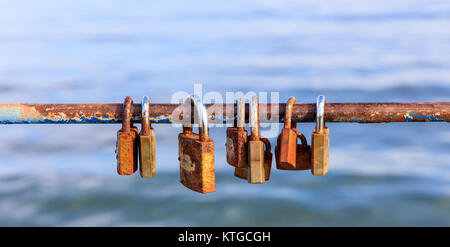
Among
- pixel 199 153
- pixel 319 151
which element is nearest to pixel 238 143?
pixel 199 153

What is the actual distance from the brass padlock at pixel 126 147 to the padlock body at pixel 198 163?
0.31 metres

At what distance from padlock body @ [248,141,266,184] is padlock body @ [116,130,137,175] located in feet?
2.30

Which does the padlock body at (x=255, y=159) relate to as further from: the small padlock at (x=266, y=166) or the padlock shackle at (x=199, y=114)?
the padlock shackle at (x=199, y=114)

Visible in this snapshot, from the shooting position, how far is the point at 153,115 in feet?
9.04

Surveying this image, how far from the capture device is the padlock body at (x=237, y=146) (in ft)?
9.20

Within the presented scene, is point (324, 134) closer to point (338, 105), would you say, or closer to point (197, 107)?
point (338, 105)

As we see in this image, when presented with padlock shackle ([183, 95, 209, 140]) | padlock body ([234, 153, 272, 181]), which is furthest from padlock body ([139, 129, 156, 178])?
padlock body ([234, 153, 272, 181])

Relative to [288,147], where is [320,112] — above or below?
above

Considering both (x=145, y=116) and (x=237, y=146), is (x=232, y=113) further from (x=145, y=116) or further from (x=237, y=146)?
(x=145, y=116)

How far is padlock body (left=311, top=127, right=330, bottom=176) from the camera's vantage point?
2.75m

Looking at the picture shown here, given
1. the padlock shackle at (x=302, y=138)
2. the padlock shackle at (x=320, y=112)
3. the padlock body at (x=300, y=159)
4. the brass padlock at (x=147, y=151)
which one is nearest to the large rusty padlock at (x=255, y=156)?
the padlock body at (x=300, y=159)

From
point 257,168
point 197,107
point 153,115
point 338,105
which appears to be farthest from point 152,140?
point 338,105

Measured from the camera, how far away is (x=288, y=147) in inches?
110

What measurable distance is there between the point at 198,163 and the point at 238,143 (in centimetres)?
27
